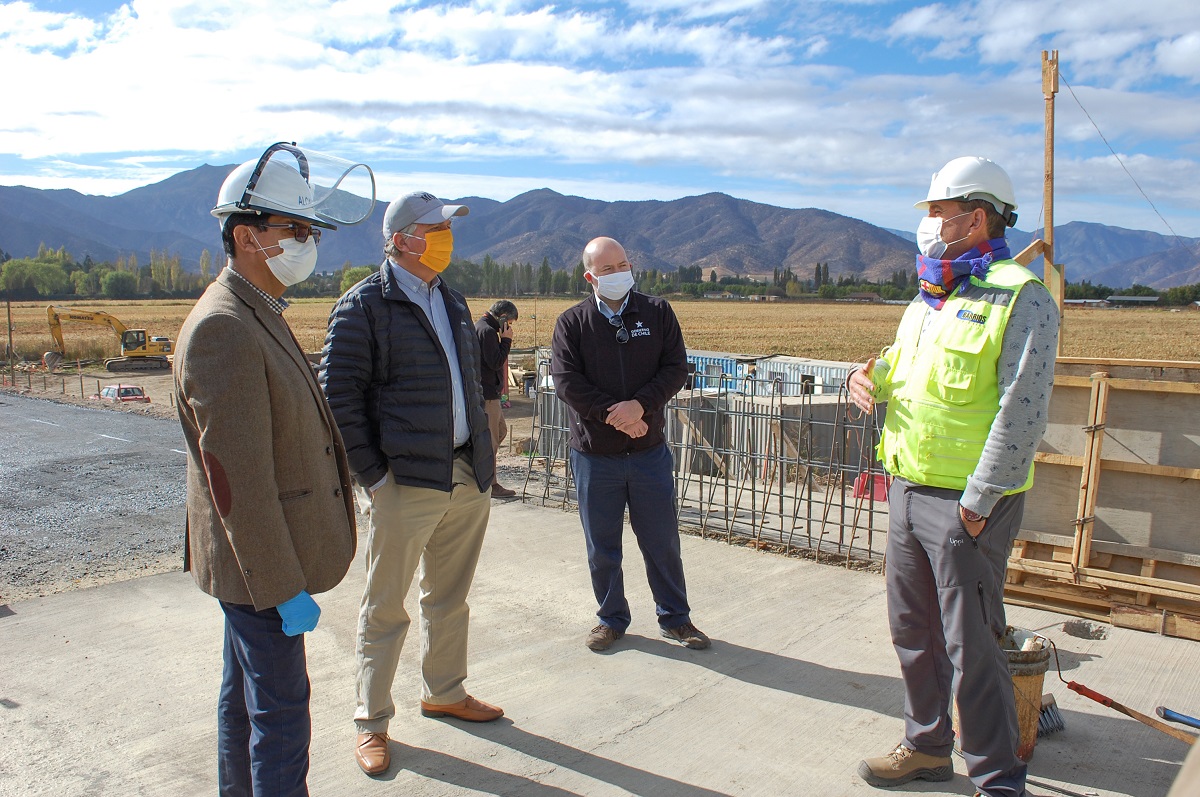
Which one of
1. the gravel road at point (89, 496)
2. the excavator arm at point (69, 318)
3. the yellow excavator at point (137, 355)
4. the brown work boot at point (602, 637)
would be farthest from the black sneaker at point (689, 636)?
the excavator arm at point (69, 318)

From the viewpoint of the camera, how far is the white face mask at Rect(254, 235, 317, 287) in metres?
2.65

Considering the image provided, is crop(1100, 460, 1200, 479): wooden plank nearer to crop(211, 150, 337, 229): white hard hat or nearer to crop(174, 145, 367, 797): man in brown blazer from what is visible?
crop(174, 145, 367, 797): man in brown blazer

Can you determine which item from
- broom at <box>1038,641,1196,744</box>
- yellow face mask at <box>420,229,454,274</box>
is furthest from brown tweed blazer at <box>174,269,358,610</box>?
broom at <box>1038,641,1196,744</box>

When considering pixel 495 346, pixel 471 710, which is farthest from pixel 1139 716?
pixel 495 346

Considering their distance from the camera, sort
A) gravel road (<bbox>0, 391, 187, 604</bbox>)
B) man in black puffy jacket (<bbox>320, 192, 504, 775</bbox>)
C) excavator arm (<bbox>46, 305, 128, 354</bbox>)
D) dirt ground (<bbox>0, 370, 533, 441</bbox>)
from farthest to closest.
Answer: excavator arm (<bbox>46, 305, 128, 354</bbox>) < dirt ground (<bbox>0, 370, 533, 441</bbox>) < gravel road (<bbox>0, 391, 187, 604</bbox>) < man in black puffy jacket (<bbox>320, 192, 504, 775</bbox>)

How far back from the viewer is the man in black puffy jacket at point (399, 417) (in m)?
3.51

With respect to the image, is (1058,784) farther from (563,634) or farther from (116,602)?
(116,602)

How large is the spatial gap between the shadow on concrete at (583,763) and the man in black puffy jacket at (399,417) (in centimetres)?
47

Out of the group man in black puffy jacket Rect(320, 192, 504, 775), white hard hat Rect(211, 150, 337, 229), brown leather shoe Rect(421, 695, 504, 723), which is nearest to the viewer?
white hard hat Rect(211, 150, 337, 229)

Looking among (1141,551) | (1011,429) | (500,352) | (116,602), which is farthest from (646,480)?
(500,352)

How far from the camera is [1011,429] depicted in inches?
115

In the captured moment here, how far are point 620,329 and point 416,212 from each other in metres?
1.37

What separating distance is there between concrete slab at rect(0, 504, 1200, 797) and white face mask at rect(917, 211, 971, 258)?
202 cm

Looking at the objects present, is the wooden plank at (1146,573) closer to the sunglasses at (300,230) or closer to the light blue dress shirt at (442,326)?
the light blue dress shirt at (442,326)
